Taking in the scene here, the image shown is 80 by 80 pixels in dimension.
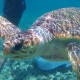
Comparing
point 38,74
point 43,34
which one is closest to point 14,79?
point 38,74

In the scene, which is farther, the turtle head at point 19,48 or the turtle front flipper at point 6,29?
the turtle front flipper at point 6,29

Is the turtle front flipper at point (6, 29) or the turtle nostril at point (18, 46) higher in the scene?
the turtle front flipper at point (6, 29)

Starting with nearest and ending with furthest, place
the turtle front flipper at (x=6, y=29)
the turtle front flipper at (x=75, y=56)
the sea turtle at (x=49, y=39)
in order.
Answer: the turtle front flipper at (x=75, y=56) → the sea turtle at (x=49, y=39) → the turtle front flipper at (x=6, y=29)

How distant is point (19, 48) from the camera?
5.09 m

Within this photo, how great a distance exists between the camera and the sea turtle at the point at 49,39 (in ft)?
16.8

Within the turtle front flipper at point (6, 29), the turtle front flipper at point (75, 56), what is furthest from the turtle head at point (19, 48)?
the turtle front flipper at point (6, 29)

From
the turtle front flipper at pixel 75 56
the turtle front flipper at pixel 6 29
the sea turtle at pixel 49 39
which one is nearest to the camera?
the turtle front flipper at pixel 75 56

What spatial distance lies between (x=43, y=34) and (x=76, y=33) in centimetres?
109

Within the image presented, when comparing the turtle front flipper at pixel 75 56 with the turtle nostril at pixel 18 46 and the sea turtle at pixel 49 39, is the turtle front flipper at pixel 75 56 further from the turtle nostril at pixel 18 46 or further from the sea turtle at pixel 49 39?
the turtle nostril at pixel 18 46

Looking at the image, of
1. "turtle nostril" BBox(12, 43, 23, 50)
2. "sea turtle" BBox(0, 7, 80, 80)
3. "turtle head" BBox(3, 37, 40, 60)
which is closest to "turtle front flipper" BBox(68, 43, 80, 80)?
"sea turtle" BBox(0, 7, 80, 80)

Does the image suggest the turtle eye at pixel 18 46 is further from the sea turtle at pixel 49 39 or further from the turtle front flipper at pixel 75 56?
the turtle front flipper at pixel 75 56

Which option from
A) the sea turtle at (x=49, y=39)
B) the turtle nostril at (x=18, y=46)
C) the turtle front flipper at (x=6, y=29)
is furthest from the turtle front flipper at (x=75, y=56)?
the turtle front flipper at (x=6, y=29)

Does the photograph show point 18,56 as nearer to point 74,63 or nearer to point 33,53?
point 33,53

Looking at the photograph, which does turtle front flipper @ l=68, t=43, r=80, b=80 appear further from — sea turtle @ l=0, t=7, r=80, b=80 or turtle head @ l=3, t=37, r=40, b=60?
turtle head @ l=3, t=37, r=40, b=60
